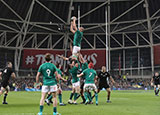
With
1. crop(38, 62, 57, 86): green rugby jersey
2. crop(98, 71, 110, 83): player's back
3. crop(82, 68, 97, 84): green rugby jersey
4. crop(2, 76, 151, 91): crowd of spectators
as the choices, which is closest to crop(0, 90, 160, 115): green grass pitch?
crop(82, 68, 97, 84): green rugby jersey

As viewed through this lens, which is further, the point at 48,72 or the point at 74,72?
the point at 74,72

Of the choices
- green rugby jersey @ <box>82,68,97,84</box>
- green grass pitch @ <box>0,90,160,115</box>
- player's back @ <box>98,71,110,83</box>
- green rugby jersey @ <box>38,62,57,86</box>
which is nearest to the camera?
green rugby jersey @ <box>38,62,57,86</box>

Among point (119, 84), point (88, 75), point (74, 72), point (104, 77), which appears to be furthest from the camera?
point (119, 84)

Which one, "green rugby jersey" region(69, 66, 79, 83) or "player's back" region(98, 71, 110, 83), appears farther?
"player's back" region(98, 71, 110, 83)

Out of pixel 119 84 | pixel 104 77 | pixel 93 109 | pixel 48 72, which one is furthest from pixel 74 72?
pixel 119 84

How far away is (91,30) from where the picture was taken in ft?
180

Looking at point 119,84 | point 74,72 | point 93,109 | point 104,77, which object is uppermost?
point 74,72

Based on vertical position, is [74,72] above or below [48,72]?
above

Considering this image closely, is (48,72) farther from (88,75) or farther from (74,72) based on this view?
(74,72)

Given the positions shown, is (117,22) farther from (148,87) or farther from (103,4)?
(148,87)

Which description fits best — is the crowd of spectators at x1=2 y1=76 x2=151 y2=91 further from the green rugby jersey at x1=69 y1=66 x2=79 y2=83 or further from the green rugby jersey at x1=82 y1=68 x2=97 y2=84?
the green rugby jersey at x1=82 y1=68 x2=97 y2=84

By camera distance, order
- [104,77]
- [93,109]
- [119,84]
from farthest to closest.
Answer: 1. [119,84]
2. [104,77]
3. [93,109]

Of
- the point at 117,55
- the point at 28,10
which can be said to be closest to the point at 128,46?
the point at 117,55

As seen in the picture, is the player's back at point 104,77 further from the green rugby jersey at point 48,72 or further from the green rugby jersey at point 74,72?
the green rugby jersey at point 48,72
